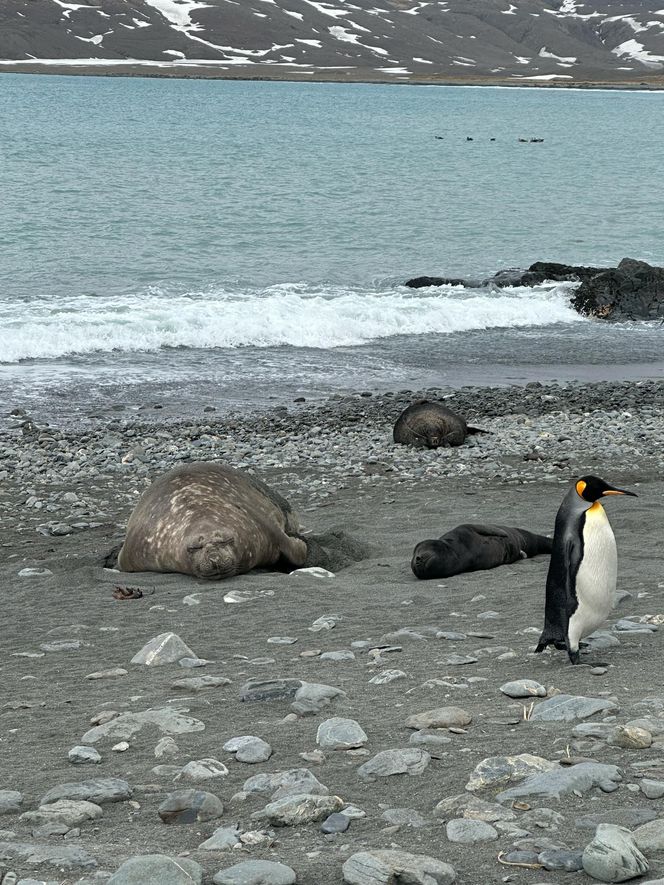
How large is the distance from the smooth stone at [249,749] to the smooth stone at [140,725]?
323 millimetres

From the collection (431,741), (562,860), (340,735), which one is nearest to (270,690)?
(340,735)

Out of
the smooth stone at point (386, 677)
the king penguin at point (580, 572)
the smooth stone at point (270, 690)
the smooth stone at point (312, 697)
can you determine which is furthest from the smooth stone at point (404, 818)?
the king penguin at point (580, 572)

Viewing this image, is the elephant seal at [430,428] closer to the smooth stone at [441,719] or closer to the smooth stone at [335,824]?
the smooth stone at [441,719]

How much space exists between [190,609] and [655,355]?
1643 cm

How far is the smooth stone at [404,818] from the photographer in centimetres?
363

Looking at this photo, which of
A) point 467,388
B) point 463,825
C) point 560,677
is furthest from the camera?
point 467,388

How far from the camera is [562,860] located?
3.18 m

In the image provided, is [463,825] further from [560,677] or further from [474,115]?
[474,115]

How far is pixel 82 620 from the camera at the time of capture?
7285 mm

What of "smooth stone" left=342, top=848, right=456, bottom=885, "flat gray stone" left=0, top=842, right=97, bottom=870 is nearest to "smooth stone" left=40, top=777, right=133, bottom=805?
"flat gray stone" left=0, top=842, right=97, bottom=870

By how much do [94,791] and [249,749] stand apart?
0.67 meters

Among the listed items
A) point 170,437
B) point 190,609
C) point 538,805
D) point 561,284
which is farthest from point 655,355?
point 538,805

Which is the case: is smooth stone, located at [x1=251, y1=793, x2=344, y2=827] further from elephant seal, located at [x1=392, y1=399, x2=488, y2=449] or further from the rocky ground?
elephant seal, located at [x1=392, y1=399, x2=488, y2=449]

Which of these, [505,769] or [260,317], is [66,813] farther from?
[260,317]
